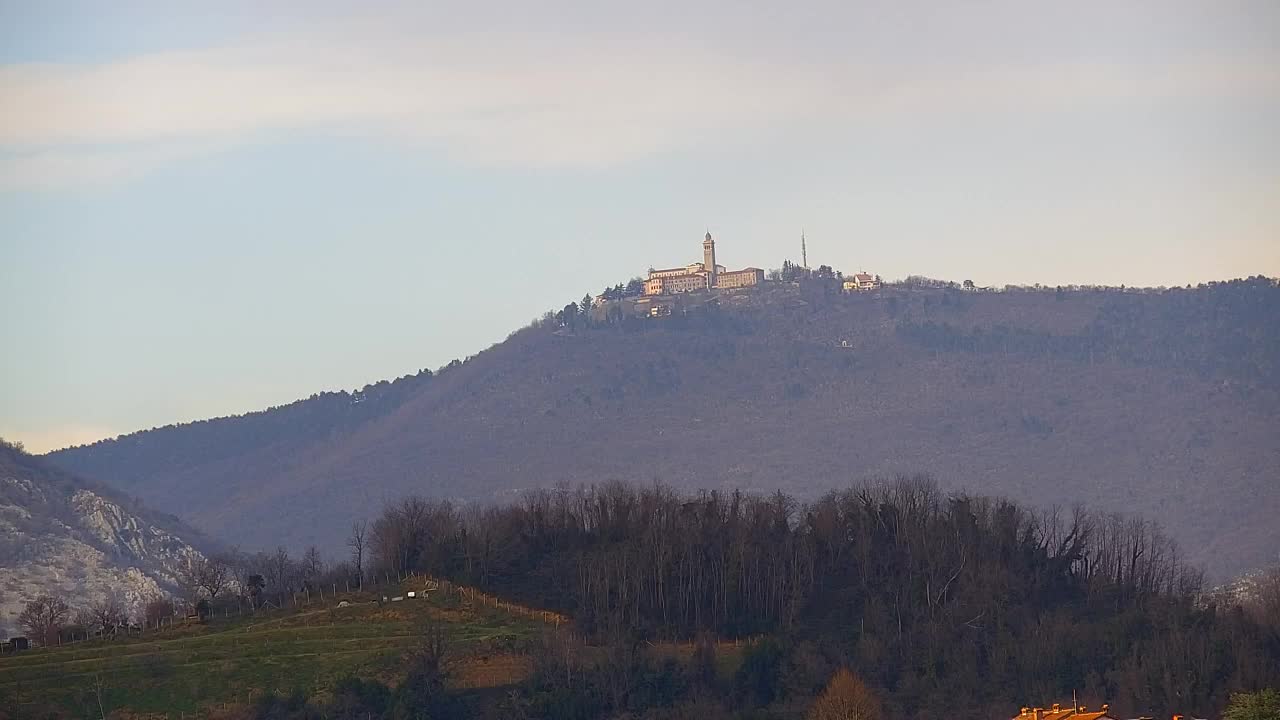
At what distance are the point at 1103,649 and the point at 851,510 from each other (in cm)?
2427

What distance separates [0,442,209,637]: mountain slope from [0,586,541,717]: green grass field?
1180 inches

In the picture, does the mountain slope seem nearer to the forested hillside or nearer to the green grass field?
the green grass field

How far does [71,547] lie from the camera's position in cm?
16950

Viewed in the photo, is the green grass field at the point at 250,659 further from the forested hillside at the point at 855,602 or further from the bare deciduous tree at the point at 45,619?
the bare deciduous tree at the point at 45,619

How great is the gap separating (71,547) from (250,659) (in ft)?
231

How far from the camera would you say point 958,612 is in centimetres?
11144

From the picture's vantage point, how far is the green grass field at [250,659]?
327ft

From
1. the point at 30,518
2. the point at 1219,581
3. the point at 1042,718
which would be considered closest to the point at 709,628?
the point at 1042,718

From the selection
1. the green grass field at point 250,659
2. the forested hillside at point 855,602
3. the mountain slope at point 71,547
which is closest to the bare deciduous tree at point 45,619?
the mountain slope at point 71,547

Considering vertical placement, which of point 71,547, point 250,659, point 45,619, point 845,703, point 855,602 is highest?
point 71,547

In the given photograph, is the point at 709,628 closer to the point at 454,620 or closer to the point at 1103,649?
the point at 454,620

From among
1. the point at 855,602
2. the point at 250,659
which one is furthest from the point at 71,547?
the point at 855,602

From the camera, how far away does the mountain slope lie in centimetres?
15438

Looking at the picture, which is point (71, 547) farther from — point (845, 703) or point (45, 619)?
point (845, 703)
